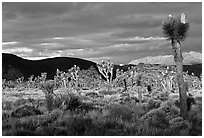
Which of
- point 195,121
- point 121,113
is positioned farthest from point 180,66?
point 121,113

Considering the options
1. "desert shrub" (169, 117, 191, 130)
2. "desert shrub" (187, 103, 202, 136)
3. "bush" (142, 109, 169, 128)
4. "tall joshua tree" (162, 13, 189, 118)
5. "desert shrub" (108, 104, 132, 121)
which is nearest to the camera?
"desert shrub" (187, 103, 202, 136)

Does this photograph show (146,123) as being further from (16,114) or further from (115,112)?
(16,114)

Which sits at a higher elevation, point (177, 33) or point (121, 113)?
point (177, 33)

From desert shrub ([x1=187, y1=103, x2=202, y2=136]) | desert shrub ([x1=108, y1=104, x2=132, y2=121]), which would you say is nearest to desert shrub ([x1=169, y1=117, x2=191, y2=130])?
desert shrub ([x1=187, y1=103, x2=202, y2=136])

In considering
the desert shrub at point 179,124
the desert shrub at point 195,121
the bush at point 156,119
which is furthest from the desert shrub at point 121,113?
the desert shrub at point 195,121

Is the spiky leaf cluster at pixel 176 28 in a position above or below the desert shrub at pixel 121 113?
above

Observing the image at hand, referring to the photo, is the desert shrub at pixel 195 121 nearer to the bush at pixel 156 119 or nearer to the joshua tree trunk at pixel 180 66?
the joshua tree trunk at pixel 180 66

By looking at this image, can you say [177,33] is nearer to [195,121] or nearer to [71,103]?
[195,121]

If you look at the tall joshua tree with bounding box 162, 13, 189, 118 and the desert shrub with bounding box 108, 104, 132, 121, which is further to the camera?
the desert shrub with bounding box 108, 104, 132, 121

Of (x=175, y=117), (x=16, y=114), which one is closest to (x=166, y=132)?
(x=175, y=117)

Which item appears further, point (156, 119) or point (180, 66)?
point (180, 66)

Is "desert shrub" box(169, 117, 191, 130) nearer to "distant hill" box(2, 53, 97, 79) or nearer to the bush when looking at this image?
the bush

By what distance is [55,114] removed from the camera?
11.5 m

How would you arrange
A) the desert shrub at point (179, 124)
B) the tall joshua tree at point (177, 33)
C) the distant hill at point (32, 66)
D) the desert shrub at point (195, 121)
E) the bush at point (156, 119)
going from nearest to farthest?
1. the desert shrub at point (195, 121)
2. the desert shrub at point (179, 124)
3. the bush at point (156, 119)
4. the tall joshua tree at point (177, 33)
5. the distant hill at point (32, 66)
